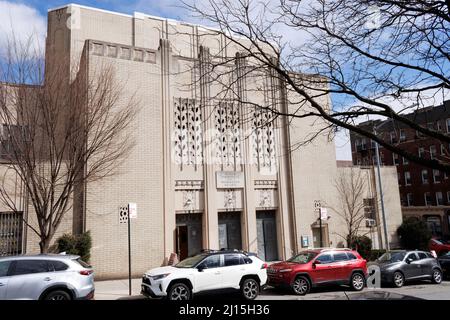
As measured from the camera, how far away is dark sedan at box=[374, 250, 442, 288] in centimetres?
1530

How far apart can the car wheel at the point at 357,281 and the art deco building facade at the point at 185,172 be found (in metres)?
5.95

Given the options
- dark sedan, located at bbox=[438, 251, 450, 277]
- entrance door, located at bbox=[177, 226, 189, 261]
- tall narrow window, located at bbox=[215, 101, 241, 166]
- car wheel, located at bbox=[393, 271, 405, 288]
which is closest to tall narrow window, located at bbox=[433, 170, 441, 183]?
dark sedan, located at bbox=[438, 251, 450, 277]

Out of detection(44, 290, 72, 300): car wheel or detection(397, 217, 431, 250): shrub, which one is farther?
detection(397, 217, 431, 250): shrub

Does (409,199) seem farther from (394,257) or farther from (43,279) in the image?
(43,279)

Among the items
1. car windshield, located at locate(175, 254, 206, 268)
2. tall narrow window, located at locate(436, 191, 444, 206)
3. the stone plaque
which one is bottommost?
car windshield, located at locate(175, 254, 206, 268)

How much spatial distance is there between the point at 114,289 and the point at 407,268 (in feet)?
38.6

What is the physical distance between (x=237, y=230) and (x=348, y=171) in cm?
905

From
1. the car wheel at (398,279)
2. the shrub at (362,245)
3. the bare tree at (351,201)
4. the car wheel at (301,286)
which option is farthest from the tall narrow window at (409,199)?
the car wheel at (301,286)

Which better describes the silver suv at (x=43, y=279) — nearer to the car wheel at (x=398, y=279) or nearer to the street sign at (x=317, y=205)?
the car wheel at (x=398, y=279)

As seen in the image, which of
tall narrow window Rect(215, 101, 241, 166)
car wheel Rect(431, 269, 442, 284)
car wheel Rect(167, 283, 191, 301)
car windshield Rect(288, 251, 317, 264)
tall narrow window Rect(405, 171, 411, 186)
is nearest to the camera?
car wheel Rect(167, 283, 191, 301)

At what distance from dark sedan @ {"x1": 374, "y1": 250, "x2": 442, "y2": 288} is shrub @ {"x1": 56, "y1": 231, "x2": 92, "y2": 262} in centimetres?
1231

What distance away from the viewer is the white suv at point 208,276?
453 inches

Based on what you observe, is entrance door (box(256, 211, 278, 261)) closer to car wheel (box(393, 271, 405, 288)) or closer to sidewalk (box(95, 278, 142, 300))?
sidewalk (box(95, 278, 142, 300))

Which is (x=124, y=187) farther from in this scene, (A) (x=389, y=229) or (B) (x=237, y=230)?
(A) (x=389, y=229)
